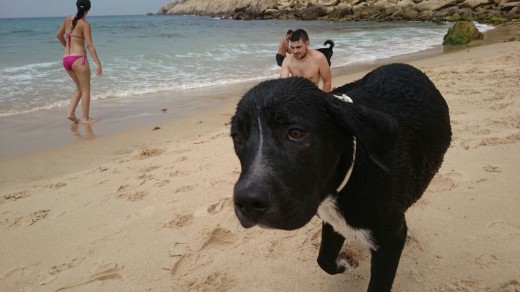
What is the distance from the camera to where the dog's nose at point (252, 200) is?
1.69 metres

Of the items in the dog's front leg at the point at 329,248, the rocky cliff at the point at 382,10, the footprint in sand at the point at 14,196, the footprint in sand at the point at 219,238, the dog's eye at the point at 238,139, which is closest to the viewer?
the dog's eye at the point at 238,139

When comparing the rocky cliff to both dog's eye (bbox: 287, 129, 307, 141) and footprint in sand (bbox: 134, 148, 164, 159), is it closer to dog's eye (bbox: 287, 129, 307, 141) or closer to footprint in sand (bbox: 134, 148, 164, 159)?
footprint in sand (bbox: 134, 148, 164, 159)

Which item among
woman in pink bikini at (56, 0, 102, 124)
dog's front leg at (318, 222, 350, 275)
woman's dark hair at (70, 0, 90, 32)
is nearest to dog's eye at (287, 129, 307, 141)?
dog's front leg at (318, 222, 350, 275)

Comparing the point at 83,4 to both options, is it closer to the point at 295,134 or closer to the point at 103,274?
the point at 103,274

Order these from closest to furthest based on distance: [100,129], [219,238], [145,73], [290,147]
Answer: [290,147] < [219,238] < [100,129] < [145,73]

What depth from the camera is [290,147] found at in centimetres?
186

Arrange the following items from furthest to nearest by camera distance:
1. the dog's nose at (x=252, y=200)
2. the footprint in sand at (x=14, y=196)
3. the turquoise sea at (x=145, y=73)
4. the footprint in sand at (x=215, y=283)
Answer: the turquoise sea at (x=145, y=73)
the footprint in sand at (x=14, y=196)
the footprint in sand at (x=215, y=283)
the dog's nose at (x=252, y=200)

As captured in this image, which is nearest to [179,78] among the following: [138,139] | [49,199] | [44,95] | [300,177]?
[44,95]

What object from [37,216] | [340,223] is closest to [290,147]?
[340,223]

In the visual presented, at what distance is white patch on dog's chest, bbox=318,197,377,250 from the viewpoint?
7.19ft

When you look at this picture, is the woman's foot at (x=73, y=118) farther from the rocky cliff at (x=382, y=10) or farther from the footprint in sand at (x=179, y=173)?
the rocky cliff at (x=382, y=10)

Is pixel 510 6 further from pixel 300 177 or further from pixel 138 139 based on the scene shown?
pixel 300 177

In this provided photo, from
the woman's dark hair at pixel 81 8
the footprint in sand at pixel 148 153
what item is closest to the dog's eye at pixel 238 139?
the footprint in sand at pixel 148 153

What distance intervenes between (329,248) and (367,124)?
4.03ft
